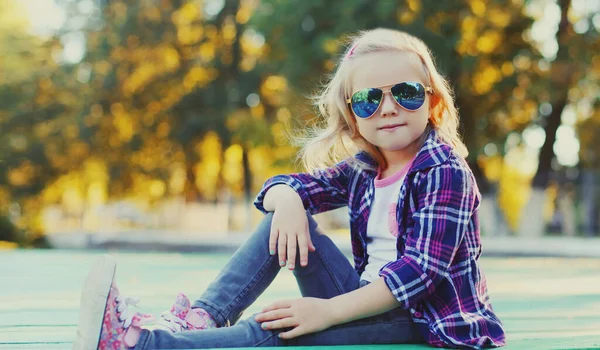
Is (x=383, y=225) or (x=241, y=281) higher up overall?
(x=383, y=225)

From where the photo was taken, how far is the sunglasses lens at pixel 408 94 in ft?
6.98

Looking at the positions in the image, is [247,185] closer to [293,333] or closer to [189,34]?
[189,34]

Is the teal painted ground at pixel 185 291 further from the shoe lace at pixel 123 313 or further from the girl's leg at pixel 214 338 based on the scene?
the girl's leg at pixel 214 338

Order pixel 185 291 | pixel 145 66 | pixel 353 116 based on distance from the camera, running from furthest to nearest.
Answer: pixel 145 66 < pixel 185 291 < pixel 353 116

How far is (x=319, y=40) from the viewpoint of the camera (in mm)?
13219

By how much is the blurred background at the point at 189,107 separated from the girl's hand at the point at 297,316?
1189 cm

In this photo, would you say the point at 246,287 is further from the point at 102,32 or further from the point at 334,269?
the point at 102,32

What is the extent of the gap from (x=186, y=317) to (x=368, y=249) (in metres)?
0.63

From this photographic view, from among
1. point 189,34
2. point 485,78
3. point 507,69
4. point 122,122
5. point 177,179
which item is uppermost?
point 189,34

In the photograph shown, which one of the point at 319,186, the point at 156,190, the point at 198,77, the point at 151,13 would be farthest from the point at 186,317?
the point at 156,190

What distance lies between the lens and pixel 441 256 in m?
1.93

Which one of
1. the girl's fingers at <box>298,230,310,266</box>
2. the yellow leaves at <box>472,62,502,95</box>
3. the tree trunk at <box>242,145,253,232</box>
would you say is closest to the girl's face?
the girl's fingers at <box>298,230,310,266</box>

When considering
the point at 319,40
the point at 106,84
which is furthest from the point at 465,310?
the point at 106,84

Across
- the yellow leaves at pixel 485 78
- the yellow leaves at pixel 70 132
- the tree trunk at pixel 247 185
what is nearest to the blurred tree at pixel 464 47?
the yellow leaves at pixel 485 78
